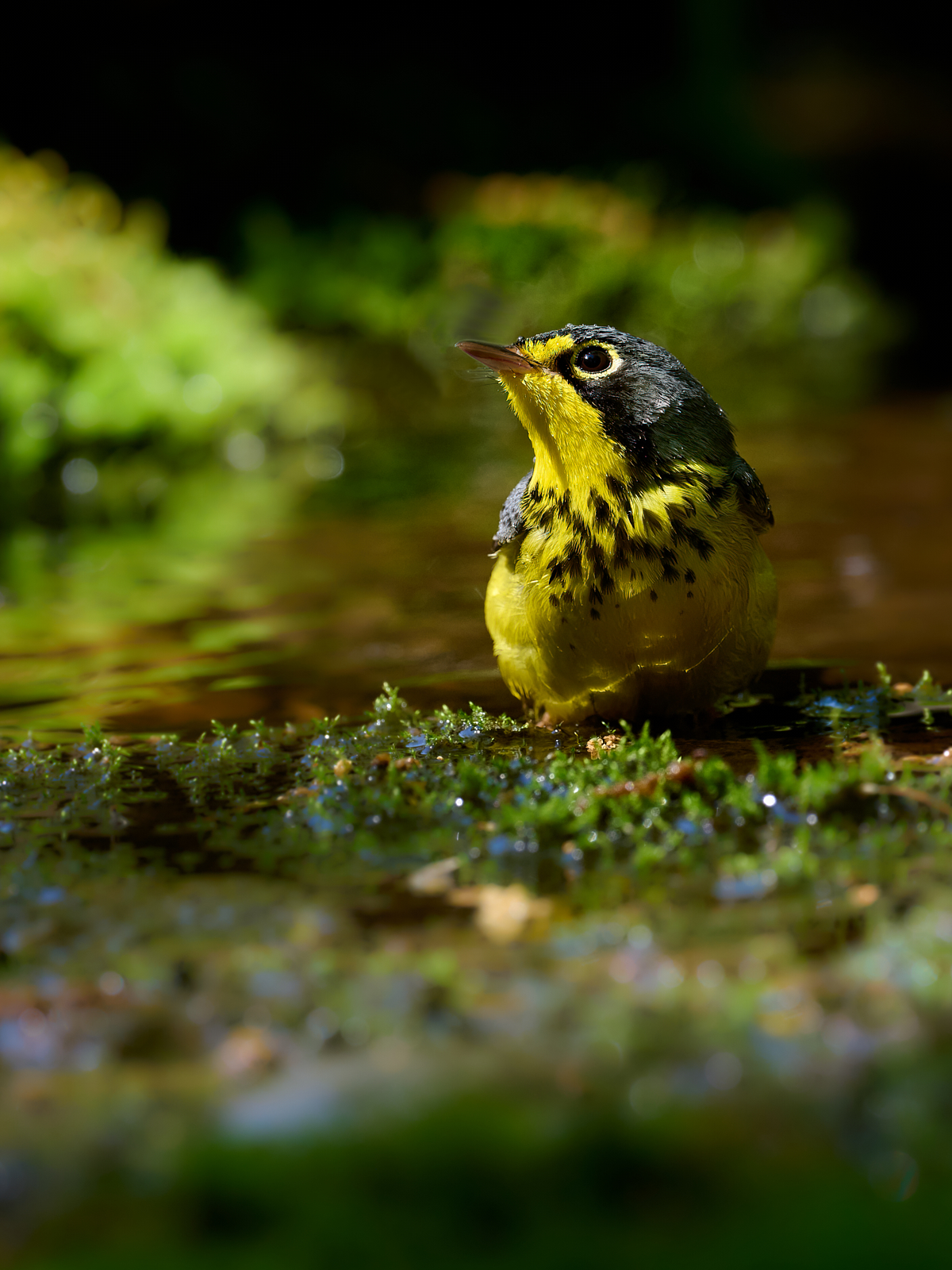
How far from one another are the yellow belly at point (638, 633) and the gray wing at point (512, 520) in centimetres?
3

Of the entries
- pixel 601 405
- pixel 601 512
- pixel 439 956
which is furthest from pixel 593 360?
pixel 439 956

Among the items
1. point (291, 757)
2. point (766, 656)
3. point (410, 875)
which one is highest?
point (766, 656)

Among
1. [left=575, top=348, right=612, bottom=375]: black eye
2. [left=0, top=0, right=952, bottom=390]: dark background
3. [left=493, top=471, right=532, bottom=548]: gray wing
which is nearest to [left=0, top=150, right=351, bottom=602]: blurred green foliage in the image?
[left=493, top=471, right=532, bottom=548]: gray wing

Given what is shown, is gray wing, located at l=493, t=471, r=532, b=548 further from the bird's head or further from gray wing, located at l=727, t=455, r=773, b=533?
gray wing, located at l=727, t=455, r=773, b=533

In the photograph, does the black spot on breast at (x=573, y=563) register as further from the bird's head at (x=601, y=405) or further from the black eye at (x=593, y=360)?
the black eye at (x=593, y=360)

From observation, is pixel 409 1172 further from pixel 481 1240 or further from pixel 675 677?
pixel 675 677

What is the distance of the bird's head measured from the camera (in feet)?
11.1

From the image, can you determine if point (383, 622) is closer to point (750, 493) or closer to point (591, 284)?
point (750, 493)

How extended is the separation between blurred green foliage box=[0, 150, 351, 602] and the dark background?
15.0ft

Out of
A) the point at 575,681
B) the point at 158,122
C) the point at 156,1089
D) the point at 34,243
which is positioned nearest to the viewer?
the point at 156,1089

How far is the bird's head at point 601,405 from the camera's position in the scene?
11.1 feet

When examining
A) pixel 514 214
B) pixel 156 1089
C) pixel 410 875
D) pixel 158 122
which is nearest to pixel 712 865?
pixel 410 875

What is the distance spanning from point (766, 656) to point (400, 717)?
1100 mm

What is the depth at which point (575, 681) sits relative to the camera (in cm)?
351
